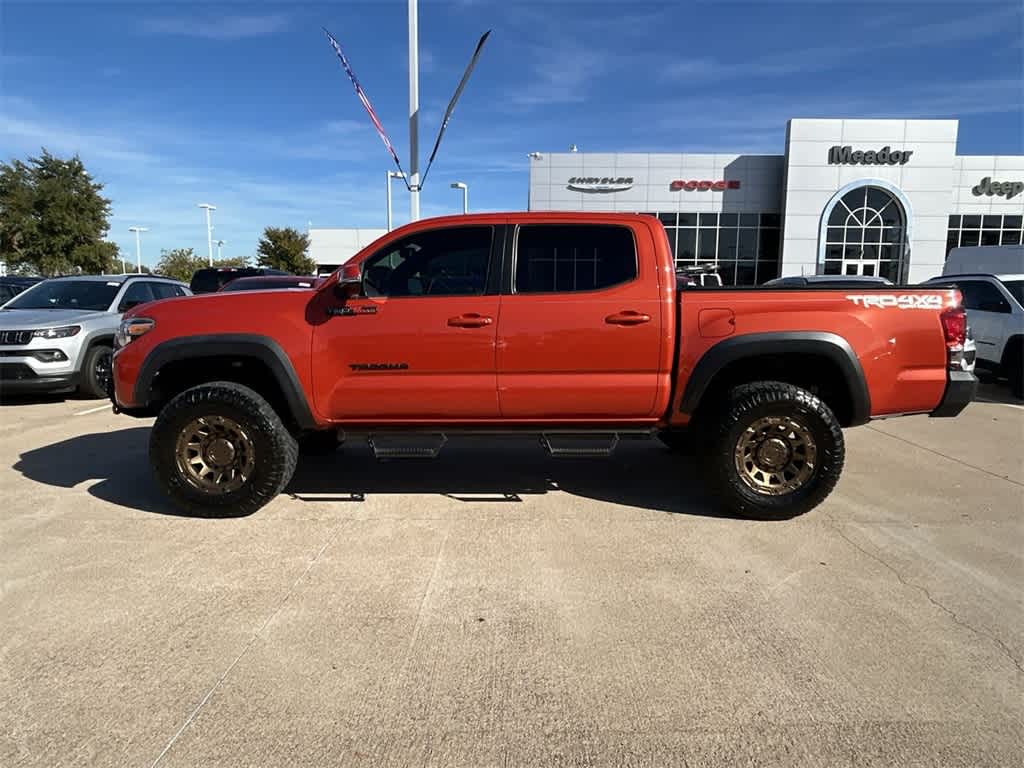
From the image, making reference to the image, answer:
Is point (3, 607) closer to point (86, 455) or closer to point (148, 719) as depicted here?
point (148, 719)

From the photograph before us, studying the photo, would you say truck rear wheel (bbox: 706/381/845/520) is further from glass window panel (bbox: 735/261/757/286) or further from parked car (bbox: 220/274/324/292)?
glass window panel (bbox: 735/261/757/286)

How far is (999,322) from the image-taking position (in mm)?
9125

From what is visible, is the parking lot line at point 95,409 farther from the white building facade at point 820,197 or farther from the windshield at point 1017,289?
the white building facade at point 820,197

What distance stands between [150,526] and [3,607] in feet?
3.51

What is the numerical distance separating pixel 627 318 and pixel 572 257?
23.7 inches

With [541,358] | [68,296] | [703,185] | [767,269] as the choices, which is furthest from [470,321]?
[767,269]

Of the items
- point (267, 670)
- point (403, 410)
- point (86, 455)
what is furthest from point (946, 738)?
point (86, 455)

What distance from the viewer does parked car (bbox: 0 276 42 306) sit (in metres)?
13.9

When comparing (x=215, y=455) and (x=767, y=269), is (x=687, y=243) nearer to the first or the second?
(x=767, y=269)

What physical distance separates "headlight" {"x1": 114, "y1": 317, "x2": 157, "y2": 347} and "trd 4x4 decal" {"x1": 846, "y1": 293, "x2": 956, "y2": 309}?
470cm

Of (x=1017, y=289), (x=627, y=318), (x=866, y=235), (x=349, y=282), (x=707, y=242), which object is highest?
(x=866, y=235)

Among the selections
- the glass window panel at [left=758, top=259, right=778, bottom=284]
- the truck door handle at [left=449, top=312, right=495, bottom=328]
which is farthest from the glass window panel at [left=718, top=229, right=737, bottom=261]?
the truck door handle at [left=449, top=312, right=495, bottom=328]

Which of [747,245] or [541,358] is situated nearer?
[541,358]

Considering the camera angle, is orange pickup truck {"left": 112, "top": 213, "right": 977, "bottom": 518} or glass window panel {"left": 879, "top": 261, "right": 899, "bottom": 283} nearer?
orange pickup truck {"left": 112, "top": 213, "right": 977, "bottom": 518}
